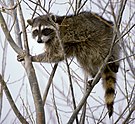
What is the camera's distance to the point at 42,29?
4391 millimetres

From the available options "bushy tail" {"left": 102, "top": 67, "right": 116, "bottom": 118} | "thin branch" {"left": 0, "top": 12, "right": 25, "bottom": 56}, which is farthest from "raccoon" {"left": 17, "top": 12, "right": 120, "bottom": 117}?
"thin branch" {"left": 0, "top": 12, "right": 25, "bottom": 56}

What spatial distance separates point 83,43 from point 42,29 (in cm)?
53

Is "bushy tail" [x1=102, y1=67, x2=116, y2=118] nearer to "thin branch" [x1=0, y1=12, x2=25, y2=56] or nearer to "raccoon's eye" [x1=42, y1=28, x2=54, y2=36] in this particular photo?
"raccoon's eye" [x1=42, y1=28, x2=54, y2=36]

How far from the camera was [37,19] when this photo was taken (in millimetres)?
4488

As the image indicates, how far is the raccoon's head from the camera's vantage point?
4328 millimetres

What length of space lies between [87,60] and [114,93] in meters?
0.58

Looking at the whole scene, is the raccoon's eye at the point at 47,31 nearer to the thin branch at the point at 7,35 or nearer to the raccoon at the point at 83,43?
the raccoon at the point at 83,43

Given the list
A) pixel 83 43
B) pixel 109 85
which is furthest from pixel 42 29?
pixel 109 85

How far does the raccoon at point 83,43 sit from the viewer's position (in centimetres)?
435

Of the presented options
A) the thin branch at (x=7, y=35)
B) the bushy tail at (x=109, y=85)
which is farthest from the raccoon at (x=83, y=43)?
the thin branch at (x=7, y=35)

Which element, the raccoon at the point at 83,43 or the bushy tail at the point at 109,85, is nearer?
the bushy tail at the point at 109,85

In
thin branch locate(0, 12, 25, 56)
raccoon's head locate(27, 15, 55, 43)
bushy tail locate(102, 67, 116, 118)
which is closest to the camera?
thin branch locate(0, 12, 25, 56)

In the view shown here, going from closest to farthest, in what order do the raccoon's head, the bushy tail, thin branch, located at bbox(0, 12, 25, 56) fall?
thin branch, located at bbox(0, 12, 25, 56), the bushy tail, the raccoon's head

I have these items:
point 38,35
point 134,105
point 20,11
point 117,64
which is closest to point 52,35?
point 38,35
